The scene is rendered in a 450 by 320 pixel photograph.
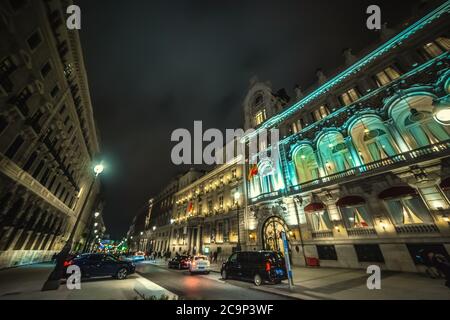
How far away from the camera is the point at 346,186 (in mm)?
17234

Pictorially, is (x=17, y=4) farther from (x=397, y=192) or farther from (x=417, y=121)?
(x=417, y=121)

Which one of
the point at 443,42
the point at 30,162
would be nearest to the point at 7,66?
the point at 30,162

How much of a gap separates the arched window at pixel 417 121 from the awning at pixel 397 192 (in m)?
4.19

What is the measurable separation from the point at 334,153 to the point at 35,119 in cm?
3021

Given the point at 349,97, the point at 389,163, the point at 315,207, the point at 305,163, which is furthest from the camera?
the point at 305,163

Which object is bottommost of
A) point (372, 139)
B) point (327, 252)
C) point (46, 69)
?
point (327, 252)

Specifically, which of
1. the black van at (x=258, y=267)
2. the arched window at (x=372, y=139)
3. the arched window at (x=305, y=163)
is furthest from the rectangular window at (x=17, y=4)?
the arched window at (x=372, y=139)

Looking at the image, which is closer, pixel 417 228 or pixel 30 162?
pixel 417 228

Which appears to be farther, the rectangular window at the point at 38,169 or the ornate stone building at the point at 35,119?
the rectangular window at the point at 38,169

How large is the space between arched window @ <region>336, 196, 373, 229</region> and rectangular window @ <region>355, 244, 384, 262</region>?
5.16 feet

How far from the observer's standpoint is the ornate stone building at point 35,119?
44.4ft

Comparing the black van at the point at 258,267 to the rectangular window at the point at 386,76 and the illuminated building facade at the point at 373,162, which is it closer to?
the illuminated building facade at the point at 373,162

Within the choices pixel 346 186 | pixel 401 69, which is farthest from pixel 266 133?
pixel 401 69

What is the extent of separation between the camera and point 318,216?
62.3ft
